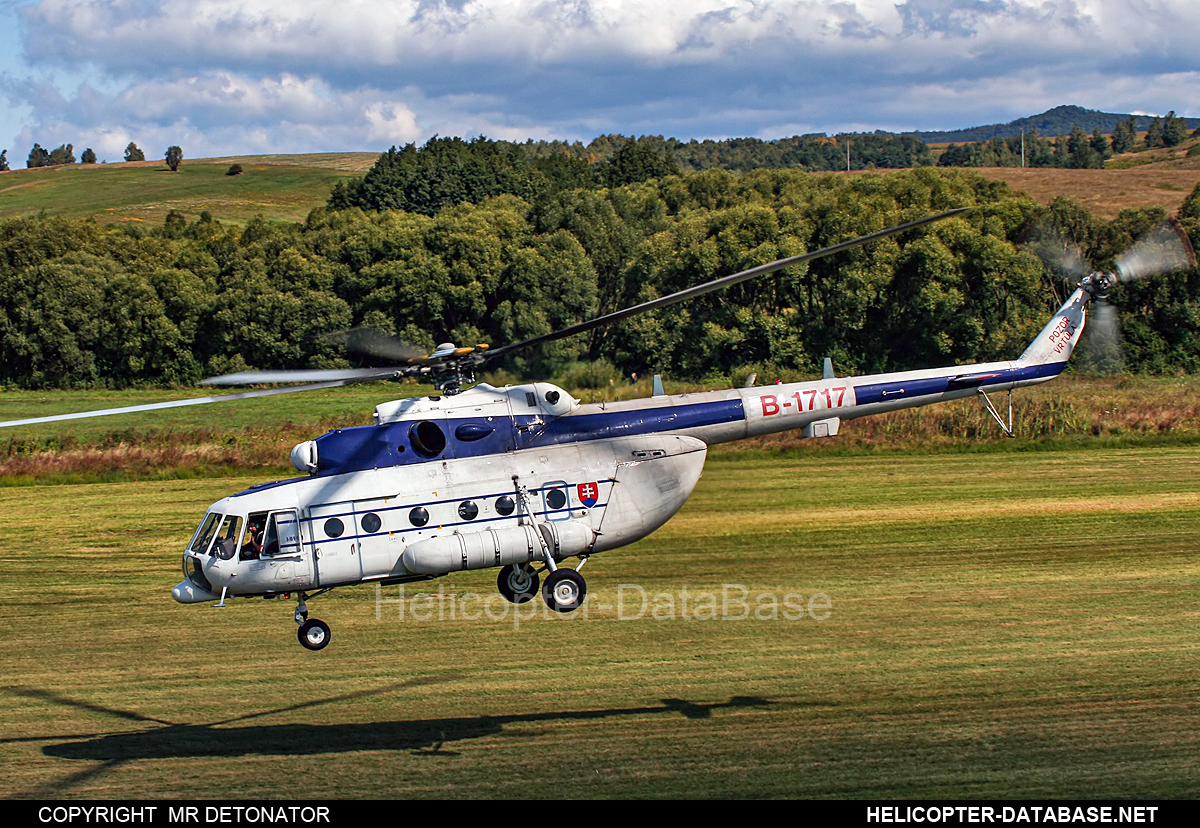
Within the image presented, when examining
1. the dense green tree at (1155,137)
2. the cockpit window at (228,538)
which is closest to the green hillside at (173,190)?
the cockpit window at (228,538)

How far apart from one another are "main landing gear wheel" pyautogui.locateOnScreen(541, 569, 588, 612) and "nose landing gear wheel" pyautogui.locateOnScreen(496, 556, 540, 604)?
0.85 m

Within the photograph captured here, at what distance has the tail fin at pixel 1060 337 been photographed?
17828 mm

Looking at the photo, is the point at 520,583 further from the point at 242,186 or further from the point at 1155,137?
the point at 1155,137

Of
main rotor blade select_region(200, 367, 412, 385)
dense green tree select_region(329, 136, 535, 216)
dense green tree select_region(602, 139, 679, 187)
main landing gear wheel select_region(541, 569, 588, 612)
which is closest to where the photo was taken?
main rotor blade select_region(200, 367, 412, 385)

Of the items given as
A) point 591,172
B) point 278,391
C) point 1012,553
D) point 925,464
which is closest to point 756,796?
point 278,391

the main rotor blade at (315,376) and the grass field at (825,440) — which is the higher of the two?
the main rotor blade at (315,376)

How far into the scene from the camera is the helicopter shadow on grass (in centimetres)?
1554

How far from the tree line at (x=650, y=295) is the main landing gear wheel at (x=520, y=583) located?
32239 mm

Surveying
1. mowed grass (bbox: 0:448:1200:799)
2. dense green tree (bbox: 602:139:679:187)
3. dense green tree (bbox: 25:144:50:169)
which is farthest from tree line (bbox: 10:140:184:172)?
mowed grass (bbox: 0:448:1200:799)

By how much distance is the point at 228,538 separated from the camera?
1488cm

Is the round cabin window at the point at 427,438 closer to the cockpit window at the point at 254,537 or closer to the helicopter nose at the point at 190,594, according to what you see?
the cockpit window at the point at 254,537

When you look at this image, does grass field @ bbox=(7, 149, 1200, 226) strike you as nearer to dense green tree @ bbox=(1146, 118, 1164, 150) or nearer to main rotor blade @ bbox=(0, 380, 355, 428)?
dense green tree @ bbox=(1146, 118, 1164, 150)

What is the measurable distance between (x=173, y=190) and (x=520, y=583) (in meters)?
139

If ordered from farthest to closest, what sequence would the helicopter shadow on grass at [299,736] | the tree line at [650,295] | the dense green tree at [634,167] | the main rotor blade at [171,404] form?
1. the dense green tree at [634,167]
2. the tree line at [650,295]
3. the helicopter shadow on grass at [299,736]
4. the main rotor blade at [171,404]
